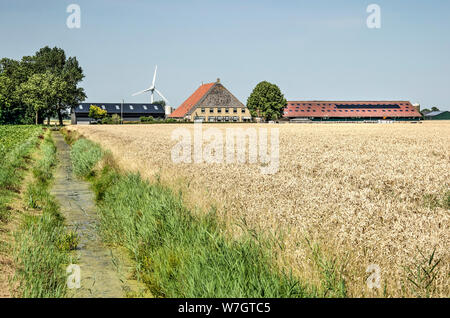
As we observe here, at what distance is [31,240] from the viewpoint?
8.27 metres

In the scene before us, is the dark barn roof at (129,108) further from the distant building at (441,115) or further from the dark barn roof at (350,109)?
the distant building at (441,115)

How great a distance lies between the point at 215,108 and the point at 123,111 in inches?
1164

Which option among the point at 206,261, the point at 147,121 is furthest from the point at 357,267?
the point at 147,121

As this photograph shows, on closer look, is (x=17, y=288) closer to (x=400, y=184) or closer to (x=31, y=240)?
(x=31, y=240)

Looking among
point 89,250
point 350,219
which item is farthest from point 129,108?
point 350,219

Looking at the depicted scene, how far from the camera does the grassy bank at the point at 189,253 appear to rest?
4945 mm

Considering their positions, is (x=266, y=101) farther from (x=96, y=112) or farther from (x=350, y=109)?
(x=96, y=112)

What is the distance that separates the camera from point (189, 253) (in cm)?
645

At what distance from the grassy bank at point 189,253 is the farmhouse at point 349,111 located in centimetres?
12128

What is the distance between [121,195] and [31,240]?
352 centimetres

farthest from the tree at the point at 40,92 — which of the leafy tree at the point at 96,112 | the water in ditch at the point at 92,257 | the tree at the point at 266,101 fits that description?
the water in ditch at the point at 92,257

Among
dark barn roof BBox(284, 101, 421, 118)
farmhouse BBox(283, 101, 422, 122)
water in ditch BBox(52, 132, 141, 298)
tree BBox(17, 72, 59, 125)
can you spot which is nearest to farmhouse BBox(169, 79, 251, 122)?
farmhouse BBox(283, 101, 422, 122)

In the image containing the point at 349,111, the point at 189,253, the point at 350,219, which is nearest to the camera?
the point at 350,219

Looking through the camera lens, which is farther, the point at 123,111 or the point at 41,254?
the point at 123,111
